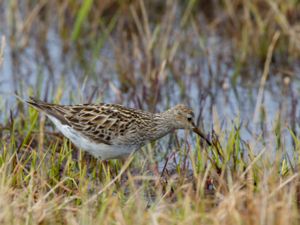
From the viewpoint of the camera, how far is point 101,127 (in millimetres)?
7117

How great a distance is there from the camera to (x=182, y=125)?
7520 mm

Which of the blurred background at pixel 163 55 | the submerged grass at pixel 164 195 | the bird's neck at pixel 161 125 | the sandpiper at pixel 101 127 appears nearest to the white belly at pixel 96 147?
the sandpiper at pixel 101 127

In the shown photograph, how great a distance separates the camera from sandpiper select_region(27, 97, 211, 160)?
23.2 ft

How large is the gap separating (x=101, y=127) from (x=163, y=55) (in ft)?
9.88

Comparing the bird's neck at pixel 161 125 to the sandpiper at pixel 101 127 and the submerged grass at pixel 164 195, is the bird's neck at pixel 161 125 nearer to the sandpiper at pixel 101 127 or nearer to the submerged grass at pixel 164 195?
the sandpiper at pixel 101 127

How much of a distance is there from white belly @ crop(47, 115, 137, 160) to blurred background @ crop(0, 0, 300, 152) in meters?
1.38

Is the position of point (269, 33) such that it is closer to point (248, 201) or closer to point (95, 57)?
point (95, 57)

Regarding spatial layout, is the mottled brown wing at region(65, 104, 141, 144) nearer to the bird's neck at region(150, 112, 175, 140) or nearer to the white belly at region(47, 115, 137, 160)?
the white belly at region(47, 115, 137, 160)

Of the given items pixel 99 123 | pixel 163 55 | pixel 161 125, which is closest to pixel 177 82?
pixel 163 55

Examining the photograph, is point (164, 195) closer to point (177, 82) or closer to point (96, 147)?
point (96, 147)

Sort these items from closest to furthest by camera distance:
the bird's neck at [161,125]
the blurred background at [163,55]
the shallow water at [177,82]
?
the bird's neck at [161,125], the shallow water at [177,82], the blurred background at [163,55]

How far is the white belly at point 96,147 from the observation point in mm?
7039

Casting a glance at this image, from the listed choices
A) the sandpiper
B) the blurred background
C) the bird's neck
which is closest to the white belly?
the sandpiper

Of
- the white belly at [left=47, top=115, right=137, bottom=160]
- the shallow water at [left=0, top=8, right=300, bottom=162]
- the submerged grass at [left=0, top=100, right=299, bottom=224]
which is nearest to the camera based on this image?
the submerged grass at [left=0, top=100, right=299, bottom=224]
